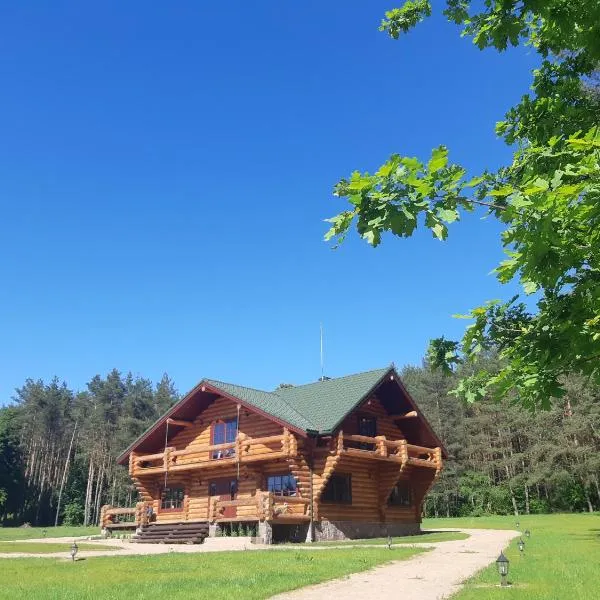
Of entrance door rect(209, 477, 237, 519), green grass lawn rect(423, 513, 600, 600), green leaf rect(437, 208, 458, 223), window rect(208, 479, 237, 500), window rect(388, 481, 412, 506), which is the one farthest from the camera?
window rect(388, 481, 412, 506)

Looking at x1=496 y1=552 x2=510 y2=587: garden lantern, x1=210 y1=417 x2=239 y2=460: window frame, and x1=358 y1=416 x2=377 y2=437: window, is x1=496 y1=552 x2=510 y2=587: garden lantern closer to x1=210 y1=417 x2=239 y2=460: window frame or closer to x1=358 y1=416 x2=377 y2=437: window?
x1=358 y1=416 x2=377 y2=437: window

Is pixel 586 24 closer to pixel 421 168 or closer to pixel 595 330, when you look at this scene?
pixel 421 168

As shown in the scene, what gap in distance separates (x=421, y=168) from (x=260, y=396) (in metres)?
25.9

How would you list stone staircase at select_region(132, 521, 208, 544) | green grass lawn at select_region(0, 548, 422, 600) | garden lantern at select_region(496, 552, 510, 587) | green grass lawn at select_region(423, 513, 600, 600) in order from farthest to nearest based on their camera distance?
stone staircase at select_region(132, 521, 208, 544), garden lantern at select_region(496, 552, 510, 587), green grass lawn at select_region(0, 548, 422, 600), green grass lawn at select_region(423, 513, 600, 600)

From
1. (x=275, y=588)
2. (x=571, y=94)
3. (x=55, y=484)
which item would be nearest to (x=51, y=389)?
(x=55, y=484)

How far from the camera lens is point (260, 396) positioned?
2961 cm

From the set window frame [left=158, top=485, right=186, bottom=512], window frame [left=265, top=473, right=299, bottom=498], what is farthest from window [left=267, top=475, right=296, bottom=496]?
window frame [left=158, top=485, right=186, bottom=512]

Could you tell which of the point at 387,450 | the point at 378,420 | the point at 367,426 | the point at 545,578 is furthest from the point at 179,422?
the point at 545,578

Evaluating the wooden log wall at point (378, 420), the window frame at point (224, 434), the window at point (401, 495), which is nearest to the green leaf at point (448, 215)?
the wooden log wall at point (378, 420)

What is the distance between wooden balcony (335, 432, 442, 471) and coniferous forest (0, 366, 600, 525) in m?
17.4

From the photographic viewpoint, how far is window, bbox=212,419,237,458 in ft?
93.2

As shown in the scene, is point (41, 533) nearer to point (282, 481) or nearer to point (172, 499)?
point (172, 499)

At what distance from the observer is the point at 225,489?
28.3m

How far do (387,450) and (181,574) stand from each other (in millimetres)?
16355
